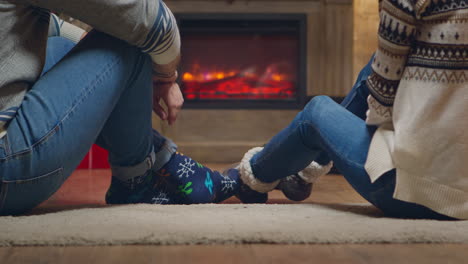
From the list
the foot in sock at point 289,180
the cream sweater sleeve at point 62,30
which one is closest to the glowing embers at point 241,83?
the foot in sock at point 289,180

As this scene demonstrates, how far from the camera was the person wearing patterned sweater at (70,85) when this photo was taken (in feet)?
2.91

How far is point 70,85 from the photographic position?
0.94 m

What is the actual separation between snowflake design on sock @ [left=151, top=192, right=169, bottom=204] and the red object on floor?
1202 millimetres

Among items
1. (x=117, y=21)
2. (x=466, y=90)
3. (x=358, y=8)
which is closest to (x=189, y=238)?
(x=117, y=21)

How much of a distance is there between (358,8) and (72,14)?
7.35 feet

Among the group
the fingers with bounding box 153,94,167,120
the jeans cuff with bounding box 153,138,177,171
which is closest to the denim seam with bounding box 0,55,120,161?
the fingers with bounding box 153,94,167,120

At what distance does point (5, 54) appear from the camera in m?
0.87

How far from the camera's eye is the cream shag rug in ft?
2.76

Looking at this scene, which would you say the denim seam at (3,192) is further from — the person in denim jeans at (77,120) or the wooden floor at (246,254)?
the wooden floor at (246,254)

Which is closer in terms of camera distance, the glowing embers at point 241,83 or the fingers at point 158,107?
the fingers at point 158,107

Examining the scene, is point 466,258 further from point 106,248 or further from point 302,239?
point 106,248

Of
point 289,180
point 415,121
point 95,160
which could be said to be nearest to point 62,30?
point 289,180

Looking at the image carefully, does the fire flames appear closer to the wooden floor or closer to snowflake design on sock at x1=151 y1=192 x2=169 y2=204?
snowflake design on sock at x1=151 y1=192 x2=169 y2=204

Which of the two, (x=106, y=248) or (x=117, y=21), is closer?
(x=106, y=248)
